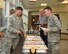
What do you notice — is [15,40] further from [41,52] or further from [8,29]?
[41,52]

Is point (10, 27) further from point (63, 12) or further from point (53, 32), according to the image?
point (63, 12)

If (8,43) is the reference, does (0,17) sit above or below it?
above

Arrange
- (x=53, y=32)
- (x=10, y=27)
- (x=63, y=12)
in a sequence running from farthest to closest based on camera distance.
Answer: (x=63, y=12) → (x=10, y=27) → (x=53, y=32)

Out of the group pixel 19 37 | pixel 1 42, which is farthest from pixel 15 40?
pixel 1 42

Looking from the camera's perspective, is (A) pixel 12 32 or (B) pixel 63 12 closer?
(A) pixel 12 32

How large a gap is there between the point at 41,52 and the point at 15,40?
221 centimetres

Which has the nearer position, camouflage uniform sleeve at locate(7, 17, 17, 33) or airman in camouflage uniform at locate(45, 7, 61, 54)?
airman in camouflage uniform at locate(45, 7, 61, 54)

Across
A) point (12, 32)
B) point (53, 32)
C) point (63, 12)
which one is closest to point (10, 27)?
point (12, 32)

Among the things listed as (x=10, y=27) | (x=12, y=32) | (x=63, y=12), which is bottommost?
(x=12, y=32)

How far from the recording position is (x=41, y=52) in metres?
2.80

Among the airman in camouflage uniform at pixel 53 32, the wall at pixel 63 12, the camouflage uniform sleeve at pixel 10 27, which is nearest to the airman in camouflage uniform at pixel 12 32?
the camouflage uniform sleeve at pixel 10 27

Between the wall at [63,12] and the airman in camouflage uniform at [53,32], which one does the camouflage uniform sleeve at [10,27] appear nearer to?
the airman in camouflage uniform at [53,32]

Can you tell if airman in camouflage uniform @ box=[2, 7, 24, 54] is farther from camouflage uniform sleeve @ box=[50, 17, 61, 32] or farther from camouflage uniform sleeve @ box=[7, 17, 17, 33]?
camouflage uniform sleeve @ box=[50, 17, 61, 32]

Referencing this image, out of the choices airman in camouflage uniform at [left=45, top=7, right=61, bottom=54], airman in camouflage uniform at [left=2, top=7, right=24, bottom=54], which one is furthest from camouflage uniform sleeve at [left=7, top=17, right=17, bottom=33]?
airman in camouflage uniform at [left=45, top=7, right=61, bottom=54]
